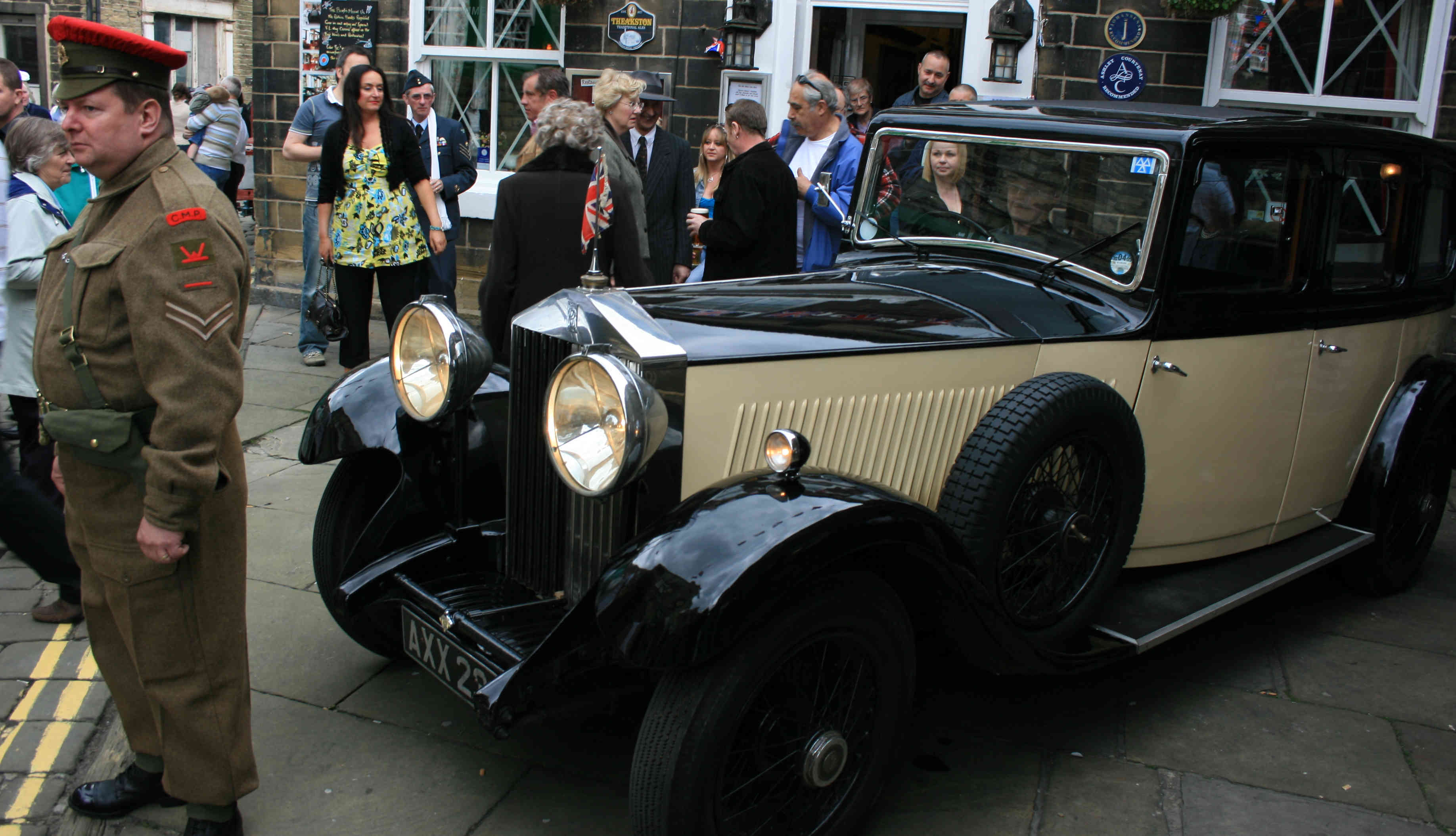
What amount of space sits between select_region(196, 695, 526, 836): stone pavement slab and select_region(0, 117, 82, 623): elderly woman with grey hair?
1.17 meters

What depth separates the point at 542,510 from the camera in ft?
9.50

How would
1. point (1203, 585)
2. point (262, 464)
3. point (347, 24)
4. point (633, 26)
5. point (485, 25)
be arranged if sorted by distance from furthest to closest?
point (485, 25) < point (347, 24) < point (633, 26) < point (262, 464) < point (1203, 585)

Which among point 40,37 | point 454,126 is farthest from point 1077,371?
point 40,37

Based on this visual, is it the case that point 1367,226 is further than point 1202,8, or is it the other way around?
point 1202,8

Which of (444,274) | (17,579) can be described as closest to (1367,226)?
(17,579)

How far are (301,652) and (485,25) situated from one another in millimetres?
6575

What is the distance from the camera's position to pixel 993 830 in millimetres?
2826

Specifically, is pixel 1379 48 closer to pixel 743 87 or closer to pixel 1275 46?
pixel 1275 46

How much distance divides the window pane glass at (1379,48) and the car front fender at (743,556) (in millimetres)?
6807

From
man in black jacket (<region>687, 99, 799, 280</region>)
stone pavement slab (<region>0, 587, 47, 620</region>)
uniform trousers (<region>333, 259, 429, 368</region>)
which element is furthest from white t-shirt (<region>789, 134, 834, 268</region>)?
stone pavement slab (<region>0, 587, 47, 620</region>)

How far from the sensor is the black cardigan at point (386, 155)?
5766mm

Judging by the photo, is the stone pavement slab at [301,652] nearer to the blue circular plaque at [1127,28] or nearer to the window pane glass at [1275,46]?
the blue circular plaque at [1127,28]

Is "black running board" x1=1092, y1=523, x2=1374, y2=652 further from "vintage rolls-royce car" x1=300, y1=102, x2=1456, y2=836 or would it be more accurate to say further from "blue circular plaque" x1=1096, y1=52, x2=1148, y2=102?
"blue circular plaque" x1=1096, y1=52, x2=1148, y2=102

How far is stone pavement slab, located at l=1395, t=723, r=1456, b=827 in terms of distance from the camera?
304 cm
